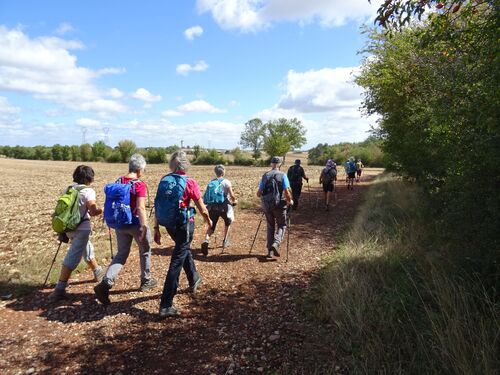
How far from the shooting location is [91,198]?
546 cm

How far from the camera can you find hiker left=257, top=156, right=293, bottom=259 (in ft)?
23.6

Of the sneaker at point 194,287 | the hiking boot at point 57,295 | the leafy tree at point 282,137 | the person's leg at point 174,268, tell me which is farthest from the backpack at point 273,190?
the leafy tree at point 282,137

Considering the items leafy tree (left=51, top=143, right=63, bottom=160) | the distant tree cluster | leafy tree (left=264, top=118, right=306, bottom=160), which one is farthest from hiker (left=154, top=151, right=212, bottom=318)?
leafy tree (left=51, top=143, right=63, bottom=160)

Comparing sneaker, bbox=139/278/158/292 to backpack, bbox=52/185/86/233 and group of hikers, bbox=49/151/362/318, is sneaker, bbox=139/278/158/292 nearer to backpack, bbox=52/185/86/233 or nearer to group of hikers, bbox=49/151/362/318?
group of hikers, bbox=49/151/362/318

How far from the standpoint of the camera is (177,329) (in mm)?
4551

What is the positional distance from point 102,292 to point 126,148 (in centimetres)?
8699

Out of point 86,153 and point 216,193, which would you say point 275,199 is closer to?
point 216,193

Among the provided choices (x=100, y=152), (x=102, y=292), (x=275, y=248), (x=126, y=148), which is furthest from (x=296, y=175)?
(x=100, y=152)

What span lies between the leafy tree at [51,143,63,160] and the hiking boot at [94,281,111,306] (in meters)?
107

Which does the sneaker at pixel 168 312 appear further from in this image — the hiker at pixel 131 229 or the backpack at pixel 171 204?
the backpack at pixel 171 204

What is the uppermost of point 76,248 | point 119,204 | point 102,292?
point 119,204

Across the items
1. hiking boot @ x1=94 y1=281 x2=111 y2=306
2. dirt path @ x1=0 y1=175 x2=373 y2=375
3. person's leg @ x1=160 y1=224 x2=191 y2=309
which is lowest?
dirt path @ x1=0 y1=175 x2=373 y2=375

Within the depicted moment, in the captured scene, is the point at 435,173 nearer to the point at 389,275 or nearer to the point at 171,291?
the point at 389,275

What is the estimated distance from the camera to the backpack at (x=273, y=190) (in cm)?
719
